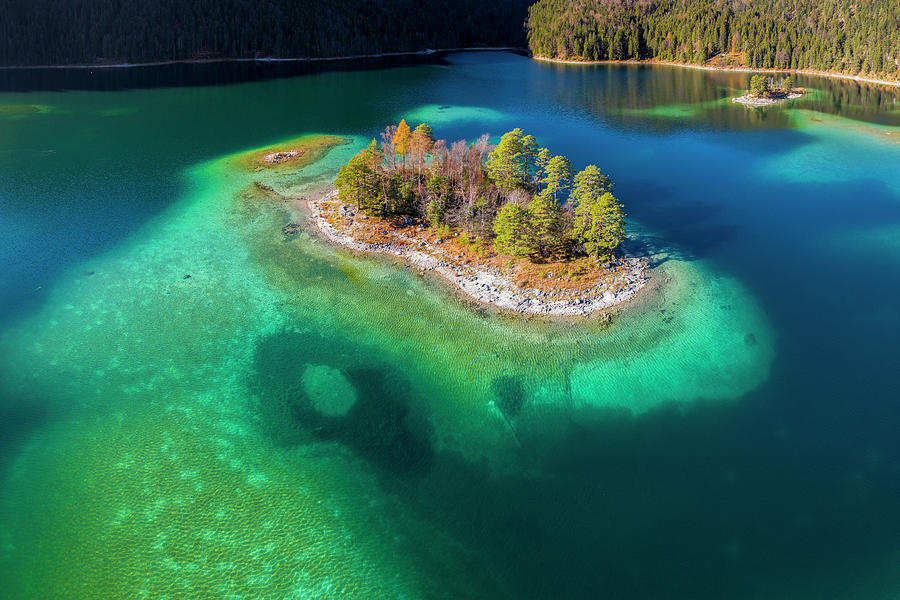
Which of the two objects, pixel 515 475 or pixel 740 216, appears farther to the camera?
pixel 740 216

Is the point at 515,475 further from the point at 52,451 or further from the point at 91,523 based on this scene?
the point at 52,451

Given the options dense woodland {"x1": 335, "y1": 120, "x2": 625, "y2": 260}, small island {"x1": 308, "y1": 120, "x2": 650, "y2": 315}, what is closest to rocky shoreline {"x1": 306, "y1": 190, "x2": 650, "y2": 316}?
small island {"x1": 308, "y1": 120, "x2": 650, "y2": 315}

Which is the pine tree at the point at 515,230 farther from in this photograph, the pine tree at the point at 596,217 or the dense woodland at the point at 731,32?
the dense woodland at the point at 731,32

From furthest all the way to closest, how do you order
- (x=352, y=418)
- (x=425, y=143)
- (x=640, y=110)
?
(x=640, y=110), (x=425, y=143), (x=352, y=418)

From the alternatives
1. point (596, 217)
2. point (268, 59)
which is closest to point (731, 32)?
point (268, 59)

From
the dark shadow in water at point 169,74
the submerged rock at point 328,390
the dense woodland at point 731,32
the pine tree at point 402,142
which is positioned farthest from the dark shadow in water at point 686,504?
the dense woodland at point 731,32

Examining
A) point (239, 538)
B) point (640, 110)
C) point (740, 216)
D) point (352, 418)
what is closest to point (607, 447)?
point (352, 418)

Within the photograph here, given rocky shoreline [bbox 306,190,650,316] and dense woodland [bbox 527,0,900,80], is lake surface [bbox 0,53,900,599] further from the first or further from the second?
dense woodland [bbox 527,0,900,80]

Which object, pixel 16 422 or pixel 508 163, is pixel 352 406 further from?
pixel 508 163
